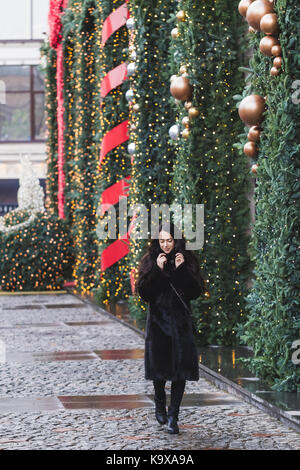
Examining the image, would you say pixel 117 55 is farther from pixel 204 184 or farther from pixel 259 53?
pixel 259 53

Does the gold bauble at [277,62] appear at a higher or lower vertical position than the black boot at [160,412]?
higher

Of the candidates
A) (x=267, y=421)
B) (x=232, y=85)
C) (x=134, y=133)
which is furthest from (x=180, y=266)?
(x=134, y=133)

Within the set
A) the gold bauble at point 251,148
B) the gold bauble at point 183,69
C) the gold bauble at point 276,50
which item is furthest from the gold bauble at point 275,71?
the gold bauble at point 183,69

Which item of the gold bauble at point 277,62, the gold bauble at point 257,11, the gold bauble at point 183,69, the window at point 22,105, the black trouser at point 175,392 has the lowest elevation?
the black trouser at point 175,392

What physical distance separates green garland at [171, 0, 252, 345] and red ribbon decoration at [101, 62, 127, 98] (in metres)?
5.06

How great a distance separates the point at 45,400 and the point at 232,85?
5076mm

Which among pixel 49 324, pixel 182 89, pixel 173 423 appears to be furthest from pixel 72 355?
pixel 173 423

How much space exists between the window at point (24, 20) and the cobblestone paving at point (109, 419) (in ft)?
104

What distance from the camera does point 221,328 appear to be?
39.8 ft

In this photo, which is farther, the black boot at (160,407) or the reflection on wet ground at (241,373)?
the reflection on wet ground at (241,373)

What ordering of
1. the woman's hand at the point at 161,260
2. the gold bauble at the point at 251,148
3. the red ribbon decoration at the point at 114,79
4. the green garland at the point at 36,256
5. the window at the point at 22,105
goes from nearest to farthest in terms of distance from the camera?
the woman's hand at the point at 161,260, the gold bauble at the point at 251,148, the red ribbon decoration at the point at 114,79, the green garland at the point at 36,256, the window at the point at 22,105

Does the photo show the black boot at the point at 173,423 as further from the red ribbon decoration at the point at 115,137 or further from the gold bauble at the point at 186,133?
the red ribbon decoration at the point at 115,137

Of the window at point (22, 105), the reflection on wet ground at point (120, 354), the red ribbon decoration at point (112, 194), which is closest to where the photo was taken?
the reflection on wet ground at point (120, 354)

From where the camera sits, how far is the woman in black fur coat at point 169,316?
7.52m
